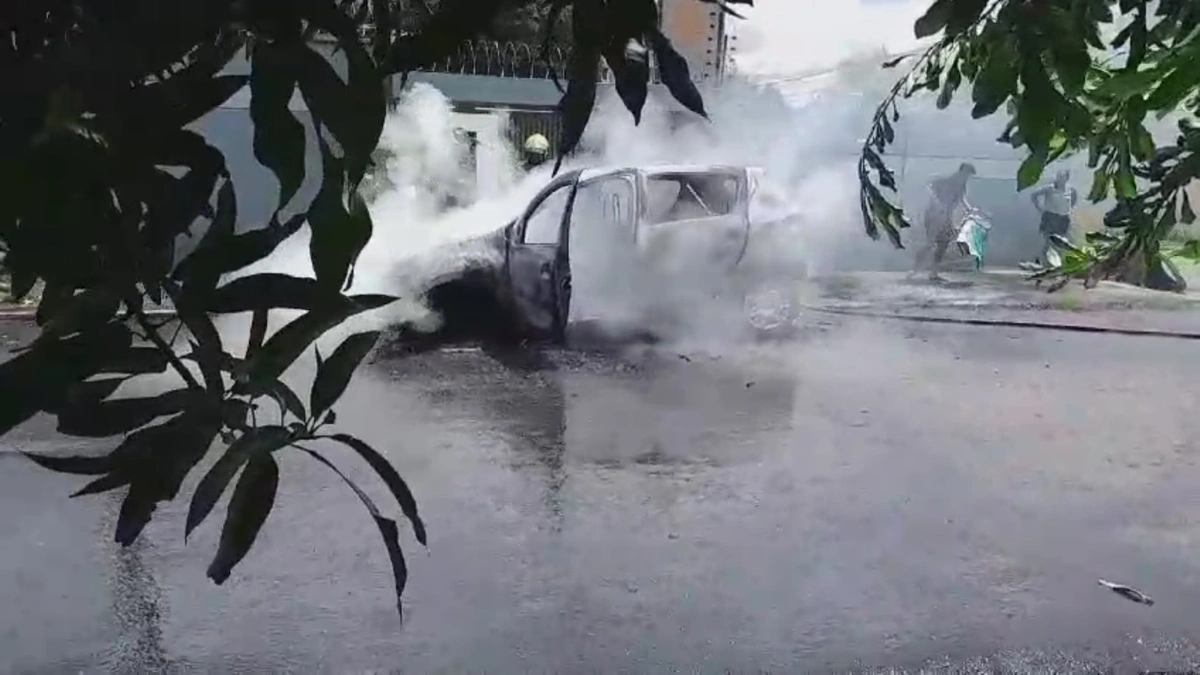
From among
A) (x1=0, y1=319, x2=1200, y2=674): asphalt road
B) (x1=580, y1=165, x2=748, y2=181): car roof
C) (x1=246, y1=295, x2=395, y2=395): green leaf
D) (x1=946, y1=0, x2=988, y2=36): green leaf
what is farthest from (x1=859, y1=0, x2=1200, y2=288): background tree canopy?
(x1=580, y1=165, x2=748, y2=181): car roof

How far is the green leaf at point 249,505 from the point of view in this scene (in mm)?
475

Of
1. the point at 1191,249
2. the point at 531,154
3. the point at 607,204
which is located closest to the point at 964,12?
the point at 1191,249

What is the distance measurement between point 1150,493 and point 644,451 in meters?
1.54

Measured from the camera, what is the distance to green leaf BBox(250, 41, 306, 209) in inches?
16.2

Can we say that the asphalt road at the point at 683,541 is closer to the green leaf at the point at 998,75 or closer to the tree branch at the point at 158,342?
the green leaf at the point at 998,75

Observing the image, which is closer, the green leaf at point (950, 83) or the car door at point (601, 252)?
the green leaf at point (950, 83)

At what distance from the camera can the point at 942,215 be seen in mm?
5043

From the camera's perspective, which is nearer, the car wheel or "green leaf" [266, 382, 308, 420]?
"green leaf" [266, 382, 308, 420]

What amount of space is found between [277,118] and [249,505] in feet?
0.52

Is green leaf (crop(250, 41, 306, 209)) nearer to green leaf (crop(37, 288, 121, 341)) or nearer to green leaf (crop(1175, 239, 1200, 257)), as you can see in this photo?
green leaf (crop(37, 288, 121, 341))

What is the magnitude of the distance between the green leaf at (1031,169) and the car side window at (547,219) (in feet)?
10.8

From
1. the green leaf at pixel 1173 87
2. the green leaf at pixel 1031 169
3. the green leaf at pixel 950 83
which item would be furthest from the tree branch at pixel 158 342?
the green leaf at pixel 950 83

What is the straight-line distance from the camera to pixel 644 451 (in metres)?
3.72

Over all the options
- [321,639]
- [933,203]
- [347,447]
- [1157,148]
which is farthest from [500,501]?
[347,447]
